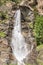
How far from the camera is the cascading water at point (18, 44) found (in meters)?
21.6

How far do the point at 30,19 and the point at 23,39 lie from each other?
3.35m

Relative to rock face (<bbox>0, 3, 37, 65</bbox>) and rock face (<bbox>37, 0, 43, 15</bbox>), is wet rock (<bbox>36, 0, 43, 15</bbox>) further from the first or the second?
rock face (<bbox>0, 3, 37, 65</bbox>)

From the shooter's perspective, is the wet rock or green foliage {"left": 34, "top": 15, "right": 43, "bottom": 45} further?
the wet rock

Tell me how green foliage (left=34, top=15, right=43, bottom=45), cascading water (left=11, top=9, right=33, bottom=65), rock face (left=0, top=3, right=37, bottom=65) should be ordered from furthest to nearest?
green foliage (left=34, top=15, right=43, bottom=45) < cascading water (left=11, top=9, right=33, bottom=65) < rock face (left=0, top=3, right=37, bottom=65)

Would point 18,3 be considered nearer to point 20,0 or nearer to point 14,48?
point 20,0

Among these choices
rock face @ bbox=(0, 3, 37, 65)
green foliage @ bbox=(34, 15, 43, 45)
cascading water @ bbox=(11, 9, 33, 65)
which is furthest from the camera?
green foliage @ bbox=(34, 15, 43, 45)

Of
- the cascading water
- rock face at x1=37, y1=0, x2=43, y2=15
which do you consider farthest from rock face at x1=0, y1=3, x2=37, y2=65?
rock face at x1=37, y1=0, x2=43, y2=15

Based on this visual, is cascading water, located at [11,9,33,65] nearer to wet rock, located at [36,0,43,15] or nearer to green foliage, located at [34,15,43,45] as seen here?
green foliage, located at [34,15,43,45]

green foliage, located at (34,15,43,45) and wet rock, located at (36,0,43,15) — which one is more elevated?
wet rock, located at (36,0,43,15)

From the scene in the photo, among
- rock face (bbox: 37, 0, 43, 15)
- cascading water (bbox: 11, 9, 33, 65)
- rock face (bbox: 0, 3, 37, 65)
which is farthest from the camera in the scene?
rock face (bbox: 37, 0, 43, 15)

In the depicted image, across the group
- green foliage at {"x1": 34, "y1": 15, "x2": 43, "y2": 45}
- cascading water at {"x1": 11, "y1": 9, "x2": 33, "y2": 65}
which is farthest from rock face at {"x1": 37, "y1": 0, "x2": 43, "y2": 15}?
green foliage at {"x1": 34, "y1": 15, "x2": 43, "y2": 45}

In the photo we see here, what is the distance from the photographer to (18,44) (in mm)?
23203

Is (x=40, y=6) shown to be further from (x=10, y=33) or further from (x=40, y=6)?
(x=10, y=33)

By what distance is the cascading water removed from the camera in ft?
71.0
